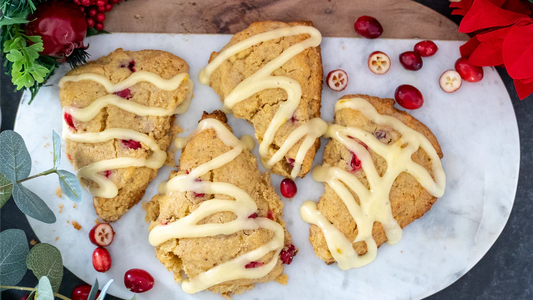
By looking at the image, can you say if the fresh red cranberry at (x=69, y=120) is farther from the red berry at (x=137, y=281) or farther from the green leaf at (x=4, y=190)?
the red berry at (x=137, y=281)

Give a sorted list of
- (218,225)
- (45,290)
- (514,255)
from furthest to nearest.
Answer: (514,255) < (218,225) < (45,290)

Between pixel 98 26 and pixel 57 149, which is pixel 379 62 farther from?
pixel 57 149

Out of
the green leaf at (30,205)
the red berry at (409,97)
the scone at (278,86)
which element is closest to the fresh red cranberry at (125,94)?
the scone at (278,86)

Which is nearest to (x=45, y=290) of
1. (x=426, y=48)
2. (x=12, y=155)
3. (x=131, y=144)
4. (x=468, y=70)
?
(x=12, y=155)

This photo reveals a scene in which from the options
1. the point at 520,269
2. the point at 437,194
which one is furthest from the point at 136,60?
the point at 520,269

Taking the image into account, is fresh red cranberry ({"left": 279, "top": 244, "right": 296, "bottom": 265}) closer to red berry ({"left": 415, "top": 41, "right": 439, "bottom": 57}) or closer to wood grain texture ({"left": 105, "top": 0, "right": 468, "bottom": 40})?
wood grain texture ({"left": 105, "top": 0, "right": 468, "bottom": 40})
